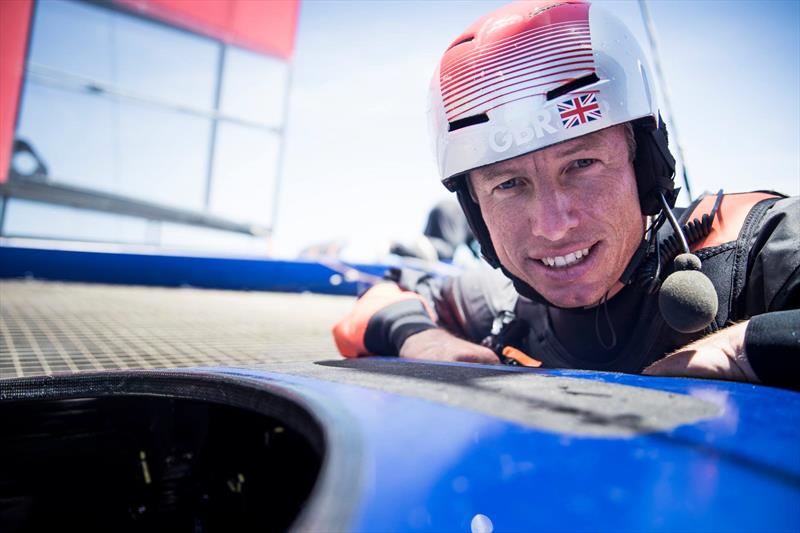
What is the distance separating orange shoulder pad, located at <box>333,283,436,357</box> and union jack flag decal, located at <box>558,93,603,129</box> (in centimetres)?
76

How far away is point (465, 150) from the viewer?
1.15m

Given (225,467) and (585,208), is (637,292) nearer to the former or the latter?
(585,208)

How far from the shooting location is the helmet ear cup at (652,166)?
3.60ft

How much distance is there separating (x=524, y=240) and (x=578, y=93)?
34 cm

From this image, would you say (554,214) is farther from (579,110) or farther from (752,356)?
(752,356)

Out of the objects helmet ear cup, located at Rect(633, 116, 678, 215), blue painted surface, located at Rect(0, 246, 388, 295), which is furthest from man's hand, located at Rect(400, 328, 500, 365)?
blue painted surface, located at Rect(0, 246, 388, 295)

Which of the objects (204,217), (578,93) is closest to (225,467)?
(578,93)

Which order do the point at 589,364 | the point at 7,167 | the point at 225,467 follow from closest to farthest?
the point at 225,467
the point at 589,364
the point at 7,167

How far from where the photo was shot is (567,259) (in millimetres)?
1094

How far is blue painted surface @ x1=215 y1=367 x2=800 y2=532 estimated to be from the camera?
0.32 meters

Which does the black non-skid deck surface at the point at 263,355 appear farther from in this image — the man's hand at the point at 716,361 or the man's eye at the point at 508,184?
the man's eye at the point at 508,184

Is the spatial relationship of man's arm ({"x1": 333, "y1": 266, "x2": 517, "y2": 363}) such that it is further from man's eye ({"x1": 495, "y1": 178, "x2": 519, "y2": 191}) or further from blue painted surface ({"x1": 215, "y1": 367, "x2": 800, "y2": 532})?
blue painted surface ({"x1": 215, "y1": 367, "x2": 800, "y2": 532})

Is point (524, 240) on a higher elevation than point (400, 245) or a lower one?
lower

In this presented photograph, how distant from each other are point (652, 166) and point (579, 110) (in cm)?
25
